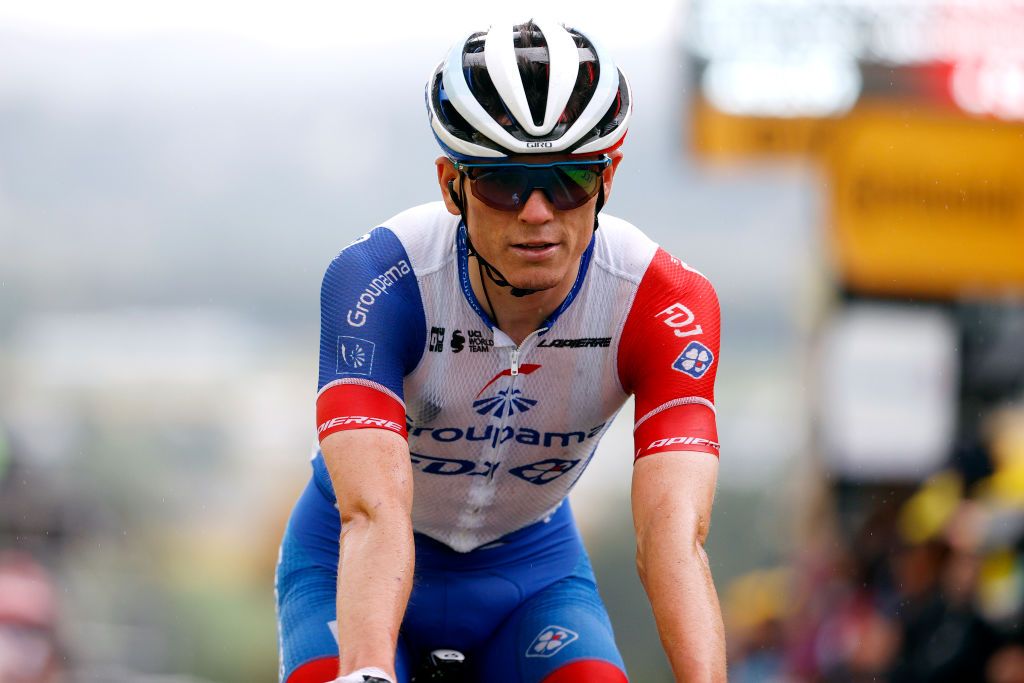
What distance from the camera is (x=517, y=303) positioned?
422 centimetres

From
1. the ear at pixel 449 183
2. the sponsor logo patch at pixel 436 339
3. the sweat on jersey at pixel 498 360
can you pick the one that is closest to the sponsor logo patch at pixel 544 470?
the sweat on jersey at pixel 498 360

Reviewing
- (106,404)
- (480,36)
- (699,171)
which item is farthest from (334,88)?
(480,36)

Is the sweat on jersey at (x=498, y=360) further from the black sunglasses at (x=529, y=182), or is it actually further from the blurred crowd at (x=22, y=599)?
the blurred crowd at (x=22, y=599)

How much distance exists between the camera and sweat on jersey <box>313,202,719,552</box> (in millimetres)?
3982

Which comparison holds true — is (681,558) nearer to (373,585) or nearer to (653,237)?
(373,585)

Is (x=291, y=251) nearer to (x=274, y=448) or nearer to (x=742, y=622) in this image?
(x=274, y=448)

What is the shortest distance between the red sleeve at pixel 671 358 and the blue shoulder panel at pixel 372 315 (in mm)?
594

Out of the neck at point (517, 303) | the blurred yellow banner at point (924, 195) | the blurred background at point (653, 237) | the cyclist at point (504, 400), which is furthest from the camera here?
the blurred yellow banner at point (924, 195)

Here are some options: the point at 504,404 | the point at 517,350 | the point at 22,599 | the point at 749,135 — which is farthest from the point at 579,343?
the point at 749,135

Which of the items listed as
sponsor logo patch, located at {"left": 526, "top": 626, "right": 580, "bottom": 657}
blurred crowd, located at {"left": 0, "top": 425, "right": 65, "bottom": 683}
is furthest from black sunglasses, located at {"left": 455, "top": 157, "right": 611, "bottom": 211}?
blurred crowd, located at {"left": 0, "top": 425, "right": 65, "bottom": 683}

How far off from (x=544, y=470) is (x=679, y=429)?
0.70m

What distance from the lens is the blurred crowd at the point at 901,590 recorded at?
10047mm

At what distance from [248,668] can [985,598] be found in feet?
58.8

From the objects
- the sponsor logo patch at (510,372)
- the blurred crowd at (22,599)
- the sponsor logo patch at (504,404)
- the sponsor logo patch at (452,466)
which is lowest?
the blurred crowd at (22,599)
